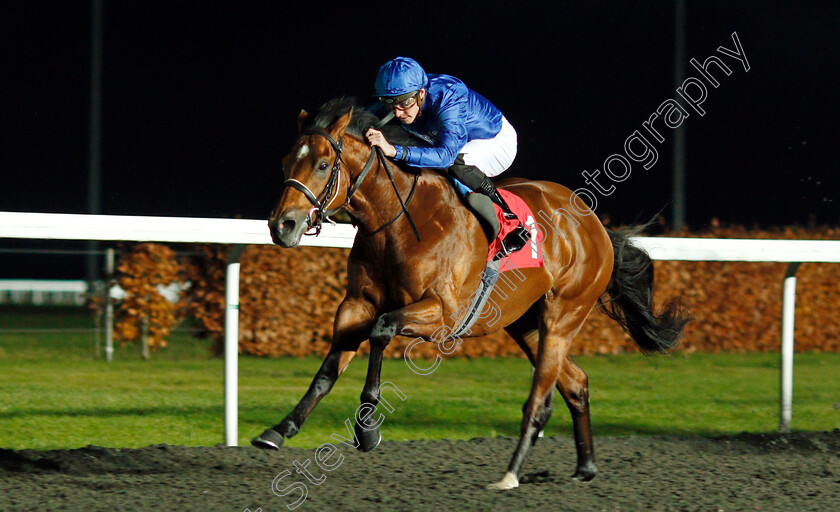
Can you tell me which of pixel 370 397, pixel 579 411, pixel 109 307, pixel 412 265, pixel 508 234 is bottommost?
pixel 579 411

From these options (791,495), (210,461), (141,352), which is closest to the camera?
(791,495)

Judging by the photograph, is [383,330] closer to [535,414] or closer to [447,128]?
[447,128]

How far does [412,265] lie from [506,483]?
3.15 ft

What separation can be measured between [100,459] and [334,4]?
15076mm

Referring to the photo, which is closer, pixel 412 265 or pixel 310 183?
pixel 310 183

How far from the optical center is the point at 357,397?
6.54m

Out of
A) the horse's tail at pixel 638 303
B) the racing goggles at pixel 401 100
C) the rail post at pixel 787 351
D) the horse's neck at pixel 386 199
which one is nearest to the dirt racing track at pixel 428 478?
the rail post at pixel 787 351

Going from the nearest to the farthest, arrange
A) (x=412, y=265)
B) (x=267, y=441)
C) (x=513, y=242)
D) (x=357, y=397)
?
A: 1. (x=267, y=441)
2. (x=412, y=265)
3. (x=513, y=242)
4. (x=357, y=397)

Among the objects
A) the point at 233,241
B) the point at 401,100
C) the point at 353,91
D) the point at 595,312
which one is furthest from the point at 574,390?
the point at 353,91

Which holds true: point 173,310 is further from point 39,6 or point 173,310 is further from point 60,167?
point 60,167

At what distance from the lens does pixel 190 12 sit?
18234 mm

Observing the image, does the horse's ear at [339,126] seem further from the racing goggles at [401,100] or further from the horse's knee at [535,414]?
the horse's knee at [535,414]

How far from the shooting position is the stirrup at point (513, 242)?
368 cm

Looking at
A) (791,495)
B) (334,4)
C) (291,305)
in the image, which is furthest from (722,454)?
(334,4)
